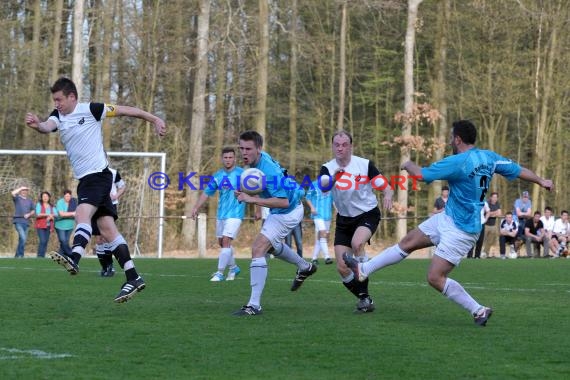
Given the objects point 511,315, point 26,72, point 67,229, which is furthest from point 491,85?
point 511,315

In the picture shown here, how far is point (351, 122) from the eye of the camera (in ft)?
153

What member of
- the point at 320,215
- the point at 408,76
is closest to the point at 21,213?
the point at 320,215

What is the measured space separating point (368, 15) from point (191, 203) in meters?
13.4

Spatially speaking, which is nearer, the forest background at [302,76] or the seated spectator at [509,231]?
the seated spectator at [509,231]

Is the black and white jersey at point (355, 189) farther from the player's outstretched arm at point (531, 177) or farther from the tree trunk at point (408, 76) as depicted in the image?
the tree trunk at point (408, 76)

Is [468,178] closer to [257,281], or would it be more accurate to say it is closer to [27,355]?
[257,281]

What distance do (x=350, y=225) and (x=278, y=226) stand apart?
825 millimetres

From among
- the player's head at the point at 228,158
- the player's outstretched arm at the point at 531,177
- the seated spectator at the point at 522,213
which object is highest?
the player's head at the point at 228,158

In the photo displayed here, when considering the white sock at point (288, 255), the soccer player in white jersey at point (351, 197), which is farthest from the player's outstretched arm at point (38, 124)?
the soccer player in white jersey at point (351, 197)

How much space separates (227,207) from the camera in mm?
16672

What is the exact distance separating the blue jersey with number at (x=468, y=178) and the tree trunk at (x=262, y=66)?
1158 inches

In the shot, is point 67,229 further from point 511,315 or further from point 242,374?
point 242,374

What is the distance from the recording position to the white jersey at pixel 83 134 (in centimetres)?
1037

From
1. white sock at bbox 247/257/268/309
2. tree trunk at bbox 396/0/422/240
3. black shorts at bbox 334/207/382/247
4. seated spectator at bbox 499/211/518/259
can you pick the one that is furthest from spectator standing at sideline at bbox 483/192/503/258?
white sock at bbox 247/257/268/309
